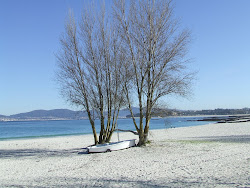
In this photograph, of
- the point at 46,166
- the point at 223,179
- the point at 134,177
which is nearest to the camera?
the point at 223,179

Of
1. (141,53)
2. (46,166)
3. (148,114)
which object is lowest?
(46,166)

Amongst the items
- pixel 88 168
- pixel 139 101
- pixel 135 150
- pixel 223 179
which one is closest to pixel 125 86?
pixel 139 101

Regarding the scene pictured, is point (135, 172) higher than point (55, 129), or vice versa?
point (55, 129)

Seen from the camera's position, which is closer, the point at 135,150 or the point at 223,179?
the point at 223,179

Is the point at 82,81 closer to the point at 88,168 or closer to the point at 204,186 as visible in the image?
the point at 88,168

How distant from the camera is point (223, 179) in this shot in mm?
6449

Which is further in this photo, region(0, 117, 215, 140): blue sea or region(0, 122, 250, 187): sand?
region(0, 117, 215, 140): blue sea

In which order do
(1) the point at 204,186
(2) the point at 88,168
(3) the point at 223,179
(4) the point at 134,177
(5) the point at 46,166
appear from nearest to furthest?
(1) the point at 204,186 < (3) the point at 223,179 < (4) the point at 134,177 < (2) the point at 88,168 < (5) the point at 46,166

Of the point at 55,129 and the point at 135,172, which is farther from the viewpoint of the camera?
the point at 55,129

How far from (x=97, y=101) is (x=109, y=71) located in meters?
1.94

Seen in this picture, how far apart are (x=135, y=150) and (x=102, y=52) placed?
5857 mm

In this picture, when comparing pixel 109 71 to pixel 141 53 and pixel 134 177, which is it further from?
pixel 134 177

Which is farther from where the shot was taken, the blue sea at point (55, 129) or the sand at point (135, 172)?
the blue sea at point (55, 129)

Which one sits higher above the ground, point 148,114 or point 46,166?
point 148,114
